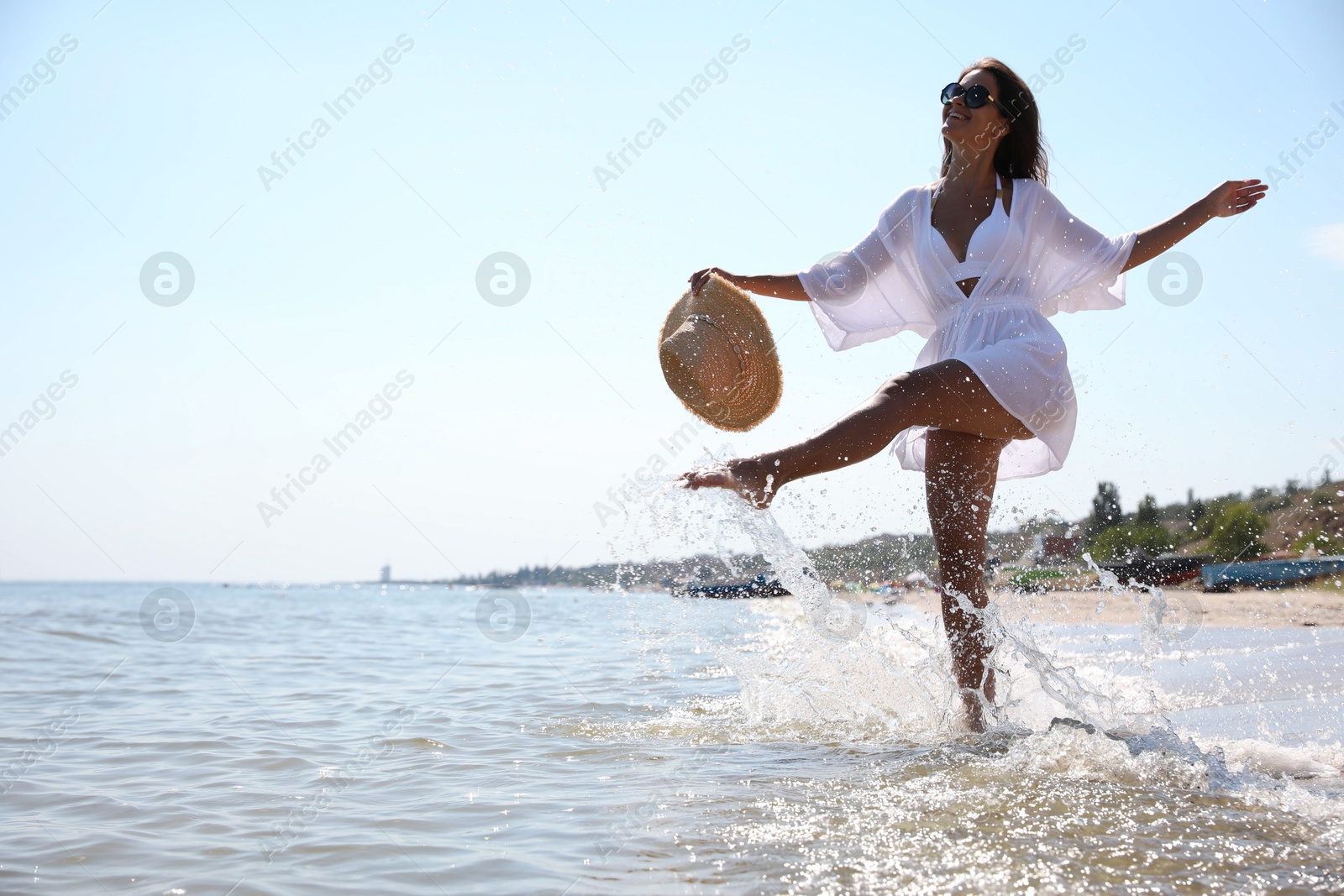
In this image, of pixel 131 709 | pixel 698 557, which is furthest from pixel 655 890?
pixel 131 709

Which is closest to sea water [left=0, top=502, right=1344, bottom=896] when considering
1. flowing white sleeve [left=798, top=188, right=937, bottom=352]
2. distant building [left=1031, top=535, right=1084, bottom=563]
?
flowing white sleeve [left=798, top=188, right=937, bottom=352]

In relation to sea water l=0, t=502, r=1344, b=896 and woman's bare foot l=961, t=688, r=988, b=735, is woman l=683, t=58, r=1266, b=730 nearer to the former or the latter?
woman's bare foot l=961, t=688, r=988, b=735

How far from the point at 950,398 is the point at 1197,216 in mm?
1094

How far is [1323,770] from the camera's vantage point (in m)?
2.54

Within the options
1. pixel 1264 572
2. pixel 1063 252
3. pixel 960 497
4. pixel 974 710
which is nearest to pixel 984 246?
pixel 1063 252

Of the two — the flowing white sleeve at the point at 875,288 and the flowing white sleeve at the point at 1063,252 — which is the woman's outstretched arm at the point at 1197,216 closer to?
the flowing white sleeve at the point at 1063,252

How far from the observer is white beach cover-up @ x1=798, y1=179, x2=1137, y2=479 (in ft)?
9.74

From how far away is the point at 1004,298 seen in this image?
10.3 ft

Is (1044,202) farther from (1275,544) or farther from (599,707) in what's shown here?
(1275,544)

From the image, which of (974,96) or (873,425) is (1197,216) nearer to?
(974,96)

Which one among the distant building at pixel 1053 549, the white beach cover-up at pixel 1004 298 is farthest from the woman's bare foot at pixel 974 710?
the distant building at pixel 1053 549

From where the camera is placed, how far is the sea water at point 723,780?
79.5 inches

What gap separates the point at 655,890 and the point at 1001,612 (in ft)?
6.38

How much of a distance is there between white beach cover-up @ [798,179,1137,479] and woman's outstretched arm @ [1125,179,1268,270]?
5 cm
